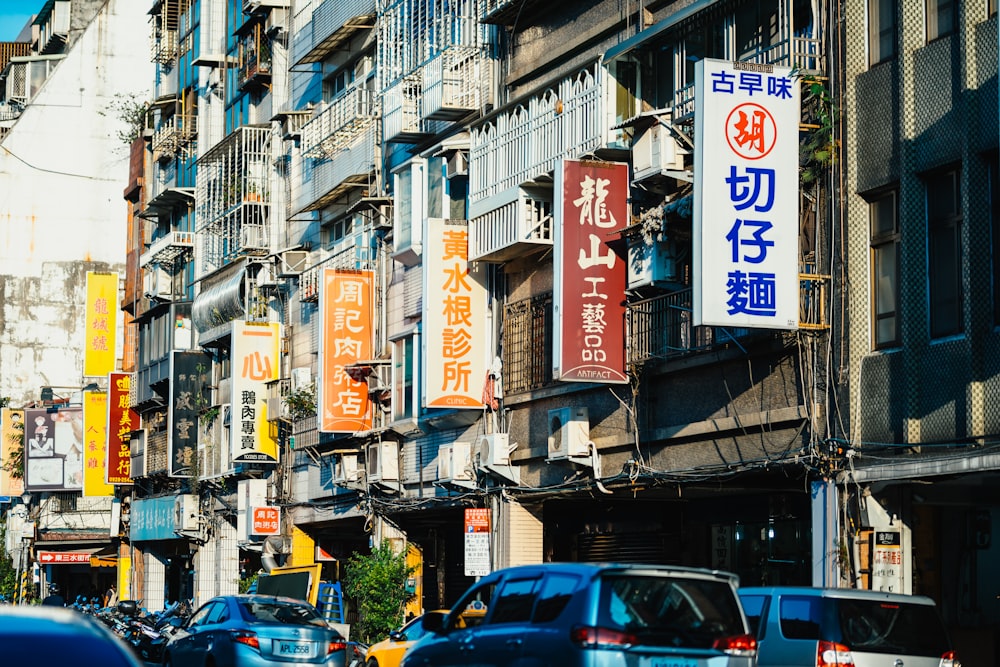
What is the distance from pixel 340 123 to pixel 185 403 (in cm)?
1341

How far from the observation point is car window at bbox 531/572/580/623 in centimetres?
1355

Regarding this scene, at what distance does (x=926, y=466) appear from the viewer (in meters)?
17.2

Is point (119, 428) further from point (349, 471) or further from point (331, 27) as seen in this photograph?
point (349, 471)

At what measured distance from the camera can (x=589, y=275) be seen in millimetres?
23125

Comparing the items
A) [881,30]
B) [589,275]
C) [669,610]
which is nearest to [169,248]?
[589,275]

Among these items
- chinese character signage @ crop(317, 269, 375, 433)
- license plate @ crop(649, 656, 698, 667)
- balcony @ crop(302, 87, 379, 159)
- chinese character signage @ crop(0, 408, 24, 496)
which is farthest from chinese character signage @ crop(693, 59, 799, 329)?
chinese character signage @ crop(0, 408, 24, 496)

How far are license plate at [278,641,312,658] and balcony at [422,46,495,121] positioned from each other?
39.0 feet

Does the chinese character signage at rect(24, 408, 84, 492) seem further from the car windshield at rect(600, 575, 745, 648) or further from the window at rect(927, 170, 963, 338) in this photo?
the car windshield at rect(600, 575, 745, 648)

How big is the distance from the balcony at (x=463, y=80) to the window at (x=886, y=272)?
11540 millimetres

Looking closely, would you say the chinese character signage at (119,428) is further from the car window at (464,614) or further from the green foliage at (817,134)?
the car window at (464,614)

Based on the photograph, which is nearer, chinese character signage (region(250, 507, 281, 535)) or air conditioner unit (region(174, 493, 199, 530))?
chinese character signage (region(250, 507, 281, 535))

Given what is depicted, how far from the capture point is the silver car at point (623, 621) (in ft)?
42.7

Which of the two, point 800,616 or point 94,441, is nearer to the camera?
point 800,616

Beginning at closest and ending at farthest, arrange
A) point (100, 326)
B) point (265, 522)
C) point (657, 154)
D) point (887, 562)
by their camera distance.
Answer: point (887, 562) → point (657, 154) → point (265, 522) → point (100, 326)
